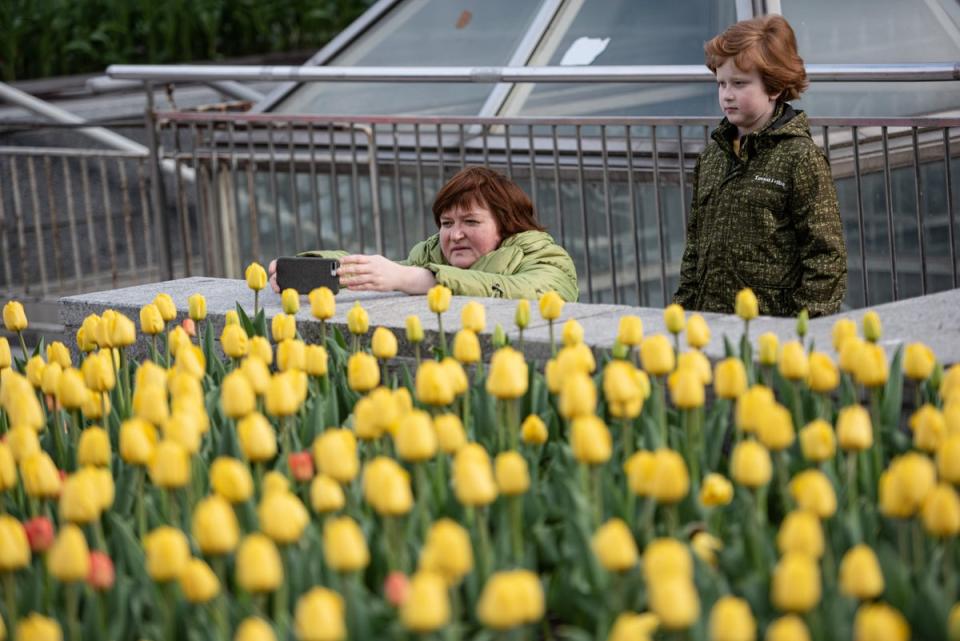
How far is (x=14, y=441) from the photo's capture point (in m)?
2.53

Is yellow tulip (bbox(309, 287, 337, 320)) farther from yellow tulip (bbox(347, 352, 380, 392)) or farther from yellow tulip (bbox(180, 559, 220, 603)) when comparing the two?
yellow tulip (bbox(180, 559, 220, 603))

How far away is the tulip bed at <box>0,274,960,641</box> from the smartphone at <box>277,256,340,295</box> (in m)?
1.01

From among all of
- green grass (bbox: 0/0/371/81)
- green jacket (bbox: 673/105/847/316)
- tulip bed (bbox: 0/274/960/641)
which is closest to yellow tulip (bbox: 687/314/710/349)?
tulip bed (bbox: 0/274/960/641)

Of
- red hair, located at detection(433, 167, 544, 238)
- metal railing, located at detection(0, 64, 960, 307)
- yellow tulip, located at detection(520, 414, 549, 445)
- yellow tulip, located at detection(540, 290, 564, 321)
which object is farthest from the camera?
metal railing, located at detection(0, 64, 960, 307)

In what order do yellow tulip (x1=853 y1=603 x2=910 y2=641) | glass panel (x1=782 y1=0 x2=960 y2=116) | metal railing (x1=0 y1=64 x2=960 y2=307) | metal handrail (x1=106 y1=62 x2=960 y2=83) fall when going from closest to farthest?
yellow tulip (x1=853 y1=603 x2=910 y2=641) < metal handrail (x1=106 y1=62 x2=960 y2=83) < metal railing (x1=0 y1=64 x2=960 y2=307) < glass panel (x1=782 y1=0 x2=960 y2=116)

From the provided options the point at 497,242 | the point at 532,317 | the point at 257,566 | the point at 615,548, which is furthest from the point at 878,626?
the point at 497,242

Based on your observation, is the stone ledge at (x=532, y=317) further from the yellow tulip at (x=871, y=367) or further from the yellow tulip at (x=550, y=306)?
the yellow tulip at (x=871, y=367)

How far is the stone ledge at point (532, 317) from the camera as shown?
10.5 feet

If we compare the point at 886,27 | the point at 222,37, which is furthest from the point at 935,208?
the point at 222,37

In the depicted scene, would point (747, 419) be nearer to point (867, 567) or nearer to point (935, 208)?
point (867, 567)

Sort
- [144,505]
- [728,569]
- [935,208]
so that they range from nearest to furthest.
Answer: [728,569], [144,505], [935,208]

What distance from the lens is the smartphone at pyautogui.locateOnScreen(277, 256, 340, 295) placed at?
4141 millimetres

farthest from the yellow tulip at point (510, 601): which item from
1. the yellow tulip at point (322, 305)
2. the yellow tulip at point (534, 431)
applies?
the yellow tulip at point (322, 305)

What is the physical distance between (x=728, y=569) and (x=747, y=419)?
0.77 feet
